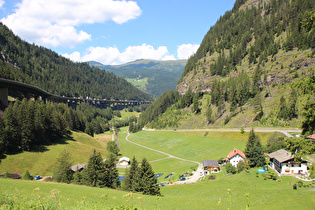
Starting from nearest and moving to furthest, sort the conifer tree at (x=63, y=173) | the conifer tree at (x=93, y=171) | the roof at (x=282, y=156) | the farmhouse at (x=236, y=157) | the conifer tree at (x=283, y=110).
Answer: the conifer tree at (x=93, y=171)
the conifer tree at (x=63, y=173)
the roof at (x=282, y=156)
the farmhouse at (x=236, y=157)
the conifer tree at (x=283, y=110)

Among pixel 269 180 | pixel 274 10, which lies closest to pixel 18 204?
pixel 269 180

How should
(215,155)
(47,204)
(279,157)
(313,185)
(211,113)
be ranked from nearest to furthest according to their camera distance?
1. (47,204)
2. (313,185)
3. (279,157)
4. (215,155)
5. (211,113)

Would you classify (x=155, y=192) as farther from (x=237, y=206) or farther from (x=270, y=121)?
(x=270, y=121)

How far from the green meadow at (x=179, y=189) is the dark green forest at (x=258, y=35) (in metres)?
69.2

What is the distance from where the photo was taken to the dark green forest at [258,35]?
116 m

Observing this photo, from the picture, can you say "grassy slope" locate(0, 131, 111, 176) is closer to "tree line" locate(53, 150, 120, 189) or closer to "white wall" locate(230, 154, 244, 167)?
"tree line" locate(53, 150, 120, 189)

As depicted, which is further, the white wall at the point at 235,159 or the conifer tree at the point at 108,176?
the white wall at the point at 235,159

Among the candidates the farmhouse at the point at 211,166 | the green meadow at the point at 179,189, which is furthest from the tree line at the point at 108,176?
the farmhouse at the point at 211,166

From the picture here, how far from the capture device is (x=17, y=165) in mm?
50812

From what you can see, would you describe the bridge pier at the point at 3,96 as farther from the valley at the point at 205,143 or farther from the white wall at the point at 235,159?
the white wall at the point at 235,159

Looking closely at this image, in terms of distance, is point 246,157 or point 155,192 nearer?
point 155,192

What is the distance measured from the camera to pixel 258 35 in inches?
5753

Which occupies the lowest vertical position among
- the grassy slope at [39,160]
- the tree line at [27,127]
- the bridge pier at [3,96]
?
the grassy slope at [39,160]

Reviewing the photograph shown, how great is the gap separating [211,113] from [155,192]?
8703 centimetres
